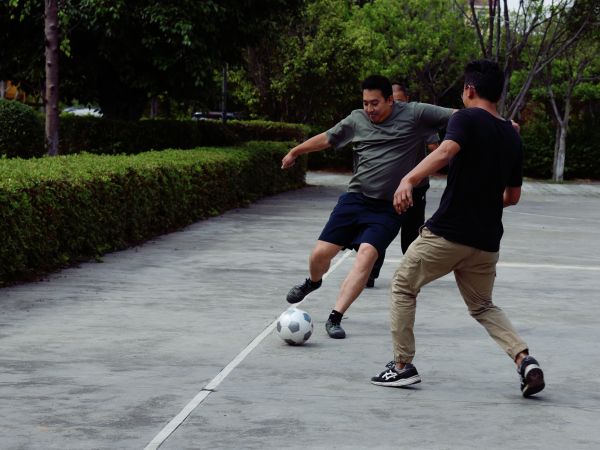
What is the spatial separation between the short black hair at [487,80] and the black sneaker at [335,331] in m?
2.48

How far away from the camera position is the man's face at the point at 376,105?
8.42 metres

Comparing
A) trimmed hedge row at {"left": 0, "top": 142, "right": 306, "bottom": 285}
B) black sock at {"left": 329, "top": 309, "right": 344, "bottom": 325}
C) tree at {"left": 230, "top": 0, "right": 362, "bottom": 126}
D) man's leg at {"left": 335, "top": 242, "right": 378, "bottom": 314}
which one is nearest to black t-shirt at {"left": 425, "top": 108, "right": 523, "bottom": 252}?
man's leg at {"left": 335, "top": 242, "right": 378, "bottom": 314}

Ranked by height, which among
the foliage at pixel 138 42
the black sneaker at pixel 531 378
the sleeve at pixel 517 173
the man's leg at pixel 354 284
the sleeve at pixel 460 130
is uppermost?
the foliage at pixel 138 42

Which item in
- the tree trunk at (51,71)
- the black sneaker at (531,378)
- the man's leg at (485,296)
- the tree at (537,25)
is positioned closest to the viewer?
the black sneaker at (531,378)

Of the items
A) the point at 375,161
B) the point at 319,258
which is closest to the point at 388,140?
the point at 375,161

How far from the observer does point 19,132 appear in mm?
23188

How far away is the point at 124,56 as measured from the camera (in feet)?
78.6

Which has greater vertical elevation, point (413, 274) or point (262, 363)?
point (413, 274)

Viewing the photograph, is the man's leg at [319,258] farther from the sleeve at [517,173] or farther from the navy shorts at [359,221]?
the sleeve at [517,173]

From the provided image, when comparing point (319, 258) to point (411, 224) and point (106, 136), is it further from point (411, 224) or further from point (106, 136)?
point (106, 136)

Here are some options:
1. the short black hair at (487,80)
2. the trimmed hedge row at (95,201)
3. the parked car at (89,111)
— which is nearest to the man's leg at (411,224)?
the trimmed hedge row at (95,201)

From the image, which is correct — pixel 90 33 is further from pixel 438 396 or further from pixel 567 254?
pixel 438 396

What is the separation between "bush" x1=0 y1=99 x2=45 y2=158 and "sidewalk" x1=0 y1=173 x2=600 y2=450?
35.2ft

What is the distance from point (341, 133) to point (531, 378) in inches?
120
